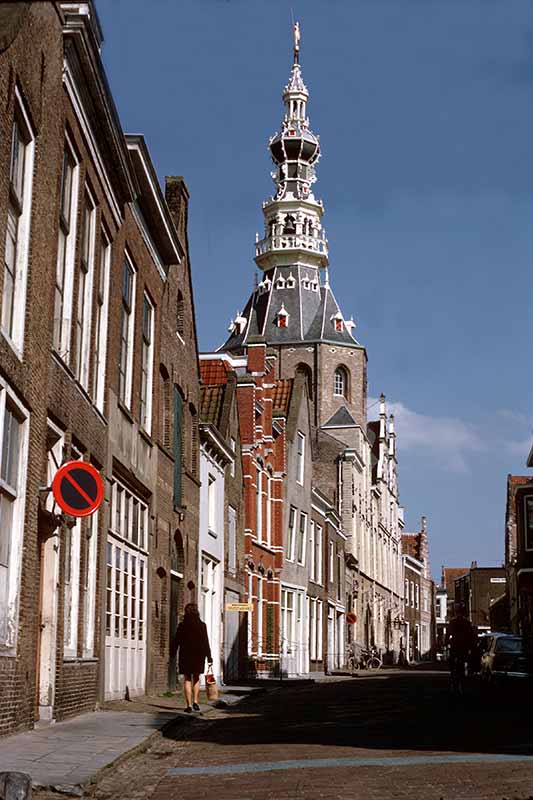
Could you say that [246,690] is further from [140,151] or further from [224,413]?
[140,151]

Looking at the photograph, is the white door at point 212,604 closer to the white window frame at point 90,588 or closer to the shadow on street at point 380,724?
the shadow on street at point 380,724

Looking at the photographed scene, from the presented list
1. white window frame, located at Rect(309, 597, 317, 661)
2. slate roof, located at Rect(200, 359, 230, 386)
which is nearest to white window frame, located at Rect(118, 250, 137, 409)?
slate roof, located at Rect(200, 359, 230, 386)

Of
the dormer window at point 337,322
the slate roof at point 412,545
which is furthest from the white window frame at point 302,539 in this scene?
the slate roof at point 412,545

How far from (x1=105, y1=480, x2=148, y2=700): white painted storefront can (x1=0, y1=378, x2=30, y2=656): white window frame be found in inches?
222

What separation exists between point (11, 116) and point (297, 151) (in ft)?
264

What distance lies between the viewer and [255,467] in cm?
3631

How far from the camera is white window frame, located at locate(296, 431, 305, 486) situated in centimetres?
4285

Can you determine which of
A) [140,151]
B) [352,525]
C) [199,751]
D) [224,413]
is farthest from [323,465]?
[199,751]

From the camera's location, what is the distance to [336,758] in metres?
→ 10.8

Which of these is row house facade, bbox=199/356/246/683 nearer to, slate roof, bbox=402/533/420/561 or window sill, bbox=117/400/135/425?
window sill, bbox=117/400/135/425

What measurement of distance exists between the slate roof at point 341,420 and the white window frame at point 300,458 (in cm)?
2934

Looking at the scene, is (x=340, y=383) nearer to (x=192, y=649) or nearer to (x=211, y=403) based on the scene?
(x=211, y=403)

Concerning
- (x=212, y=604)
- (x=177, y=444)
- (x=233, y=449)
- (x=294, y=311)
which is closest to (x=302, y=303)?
(x=294, y=311)

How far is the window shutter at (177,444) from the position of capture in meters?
24.5
